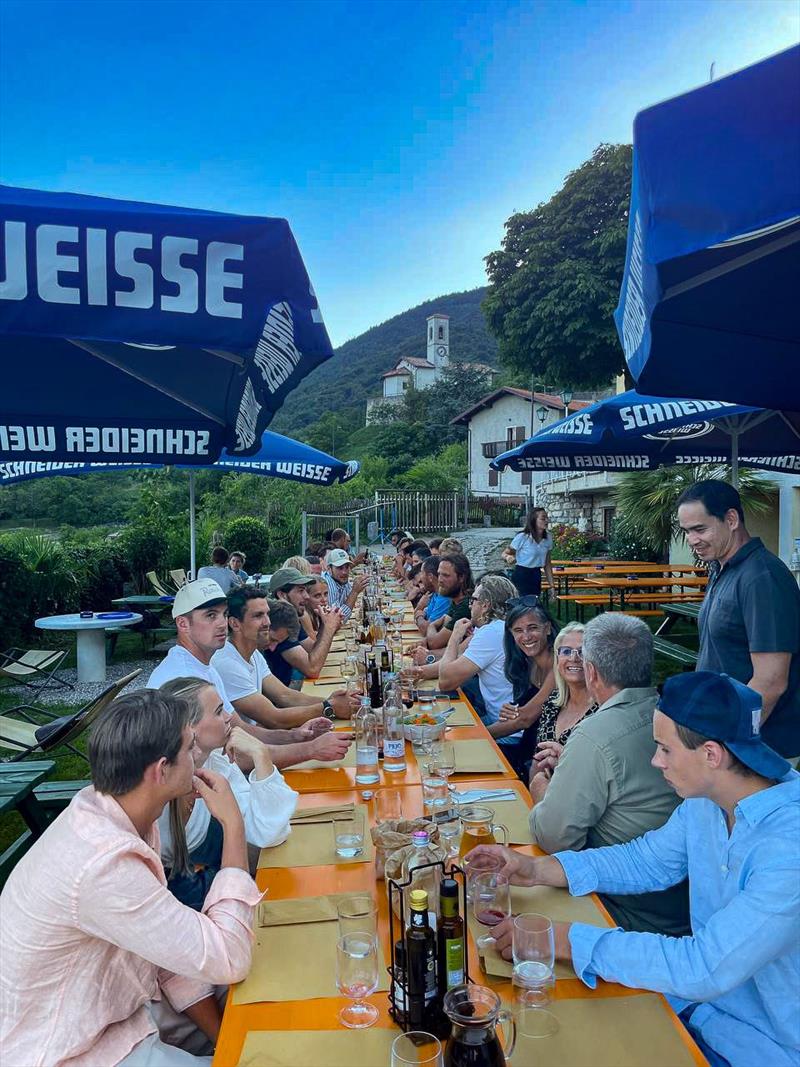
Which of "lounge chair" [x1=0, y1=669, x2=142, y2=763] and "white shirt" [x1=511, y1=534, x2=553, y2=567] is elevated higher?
"white shirt" [x1=511, y1=534, x2=553, y2=567]

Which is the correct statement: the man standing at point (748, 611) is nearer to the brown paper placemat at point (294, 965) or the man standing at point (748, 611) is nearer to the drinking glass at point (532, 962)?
the drinking glass at point (532, 962)

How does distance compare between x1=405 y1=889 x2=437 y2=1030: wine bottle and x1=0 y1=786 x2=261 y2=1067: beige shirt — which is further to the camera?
x1=0 y1=786 x2=261 y2=1067: beige shirt

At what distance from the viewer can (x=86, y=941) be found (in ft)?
5.03

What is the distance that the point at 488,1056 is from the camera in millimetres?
1188

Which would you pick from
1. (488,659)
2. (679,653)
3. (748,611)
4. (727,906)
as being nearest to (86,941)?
(727,906)

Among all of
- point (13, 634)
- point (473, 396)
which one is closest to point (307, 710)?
point (13, 634)

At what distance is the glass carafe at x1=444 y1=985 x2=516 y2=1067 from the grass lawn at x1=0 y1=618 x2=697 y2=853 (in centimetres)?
372

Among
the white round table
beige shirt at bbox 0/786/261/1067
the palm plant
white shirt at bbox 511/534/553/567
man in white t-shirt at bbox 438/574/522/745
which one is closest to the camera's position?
beige shirt at bbox 0/786/261/1067

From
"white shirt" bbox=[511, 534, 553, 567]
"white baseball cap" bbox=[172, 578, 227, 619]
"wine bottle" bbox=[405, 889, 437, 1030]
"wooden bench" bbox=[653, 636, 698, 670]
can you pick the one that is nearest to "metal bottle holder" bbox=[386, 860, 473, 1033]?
"wine bottle" bbox=[405, 889, 437, 1030]

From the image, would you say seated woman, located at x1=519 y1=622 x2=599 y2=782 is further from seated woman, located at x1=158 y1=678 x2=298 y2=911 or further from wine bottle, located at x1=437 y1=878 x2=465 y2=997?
wine bottle, located at x1=437 y1=878 x2=465 y2=997

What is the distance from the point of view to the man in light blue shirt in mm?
1401

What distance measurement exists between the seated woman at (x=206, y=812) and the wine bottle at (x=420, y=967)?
0.92 meters

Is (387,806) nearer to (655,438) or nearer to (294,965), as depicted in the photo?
(294,965)

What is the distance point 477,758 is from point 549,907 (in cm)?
124
